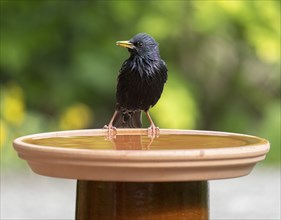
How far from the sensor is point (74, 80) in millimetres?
7992

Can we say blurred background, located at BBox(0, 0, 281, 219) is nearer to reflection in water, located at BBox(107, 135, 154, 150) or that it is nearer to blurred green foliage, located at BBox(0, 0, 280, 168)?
blurred green foliage, located at BBox(0, 0, 280, 168)

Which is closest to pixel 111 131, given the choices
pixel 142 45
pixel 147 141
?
pixel 147 141

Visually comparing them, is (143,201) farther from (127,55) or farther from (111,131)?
(127,55)

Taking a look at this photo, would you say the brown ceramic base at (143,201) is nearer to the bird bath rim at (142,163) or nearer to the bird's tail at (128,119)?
the bird bath rim at (142,163)

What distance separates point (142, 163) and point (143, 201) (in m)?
0.21

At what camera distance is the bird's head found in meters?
3.07

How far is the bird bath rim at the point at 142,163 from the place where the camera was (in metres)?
2.29

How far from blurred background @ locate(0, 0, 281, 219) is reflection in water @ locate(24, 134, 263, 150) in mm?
3975

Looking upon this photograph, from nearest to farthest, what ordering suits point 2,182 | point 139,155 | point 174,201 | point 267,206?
point 139,155, point 174,201, point 267,206, point 2,182

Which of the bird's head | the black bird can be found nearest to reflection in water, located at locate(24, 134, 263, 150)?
the black bird

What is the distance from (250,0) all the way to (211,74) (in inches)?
58.0

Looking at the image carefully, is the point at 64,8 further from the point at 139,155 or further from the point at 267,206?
the point at 139,155

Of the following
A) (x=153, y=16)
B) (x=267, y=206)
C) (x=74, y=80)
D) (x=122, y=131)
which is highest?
(x=153, y=16)

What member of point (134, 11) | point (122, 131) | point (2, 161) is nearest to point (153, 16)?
point (134, 11)
